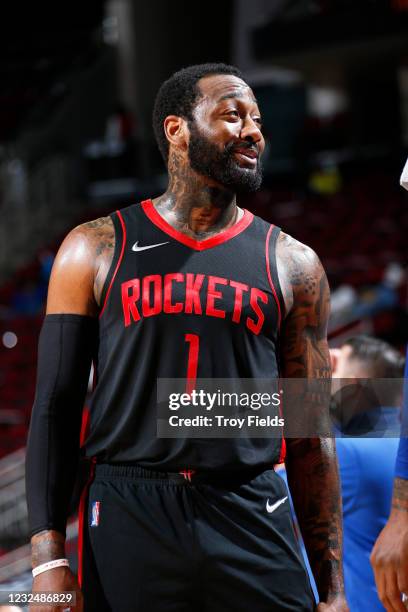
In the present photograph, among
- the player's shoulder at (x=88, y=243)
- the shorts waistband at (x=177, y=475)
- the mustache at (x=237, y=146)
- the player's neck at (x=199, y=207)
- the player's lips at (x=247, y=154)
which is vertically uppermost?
the mustache at (x=237, y=146)

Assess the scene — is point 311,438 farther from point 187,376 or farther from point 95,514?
point 95,514

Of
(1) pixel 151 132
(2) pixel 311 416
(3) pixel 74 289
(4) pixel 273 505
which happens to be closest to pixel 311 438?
(2) pixel 311 416

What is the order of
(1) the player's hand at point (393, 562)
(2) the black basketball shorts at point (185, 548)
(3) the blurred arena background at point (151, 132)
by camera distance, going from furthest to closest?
1. (3) the blurred arena background at point (151, 132)
2. (2) the black basketball shorts at point (185, 548)
3. (1) the player's hand at point (393, 562)

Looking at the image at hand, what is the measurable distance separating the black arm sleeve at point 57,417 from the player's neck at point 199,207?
0.99 feet

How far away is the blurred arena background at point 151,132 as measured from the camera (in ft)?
39.0

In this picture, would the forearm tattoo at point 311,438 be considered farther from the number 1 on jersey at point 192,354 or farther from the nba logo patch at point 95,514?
the nba logo patch at point 95,514

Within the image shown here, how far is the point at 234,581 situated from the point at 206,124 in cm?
95

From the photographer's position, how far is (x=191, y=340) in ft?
6.57

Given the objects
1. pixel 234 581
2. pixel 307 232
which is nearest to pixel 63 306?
pixel 234 581

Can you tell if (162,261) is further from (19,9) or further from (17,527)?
(19,9)

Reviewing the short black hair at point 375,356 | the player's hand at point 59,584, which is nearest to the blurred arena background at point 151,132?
the short black hair at point 375,356

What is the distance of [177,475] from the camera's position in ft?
6.42

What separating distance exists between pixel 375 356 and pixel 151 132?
12.9 metres

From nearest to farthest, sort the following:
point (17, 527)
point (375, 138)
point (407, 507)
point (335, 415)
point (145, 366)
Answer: point (407, 507) → point (145, 366) → point (335, 415) → point (17, 527) → point (375, 138)
